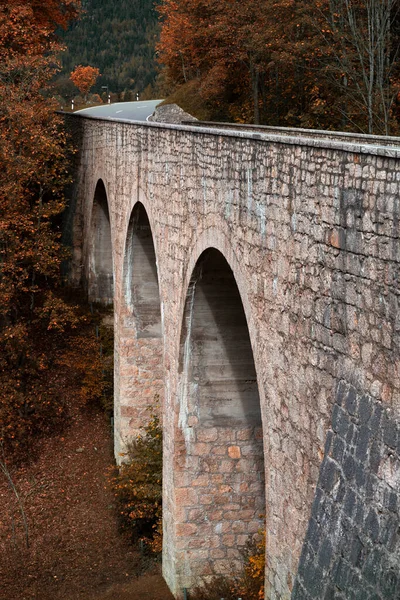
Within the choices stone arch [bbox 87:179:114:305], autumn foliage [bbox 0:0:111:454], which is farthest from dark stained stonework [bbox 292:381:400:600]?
stone arch [bbox 87:179:114:305]

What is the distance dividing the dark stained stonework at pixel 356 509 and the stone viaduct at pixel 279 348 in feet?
0.05

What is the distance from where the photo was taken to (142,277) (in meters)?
18.1

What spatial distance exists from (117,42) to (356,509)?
121800mm

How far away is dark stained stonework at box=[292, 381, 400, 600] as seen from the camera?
6.05 meters

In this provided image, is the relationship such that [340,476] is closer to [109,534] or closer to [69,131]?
[109,534]

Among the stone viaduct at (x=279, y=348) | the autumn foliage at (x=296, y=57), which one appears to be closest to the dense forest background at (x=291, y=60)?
the autumn foliage at (x=296, y=57)

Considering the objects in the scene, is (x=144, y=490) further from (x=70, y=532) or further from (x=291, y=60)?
(x=291, y=60)

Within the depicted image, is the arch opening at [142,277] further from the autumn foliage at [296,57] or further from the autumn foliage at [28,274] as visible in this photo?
the autumn foliage at [296,57]

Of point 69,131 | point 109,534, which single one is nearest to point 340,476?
point 109,534

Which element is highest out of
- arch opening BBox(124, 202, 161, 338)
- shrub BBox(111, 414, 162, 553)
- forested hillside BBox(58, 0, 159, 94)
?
forested hillside BBox(58, 0, 159, 94)

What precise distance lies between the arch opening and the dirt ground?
3.21m

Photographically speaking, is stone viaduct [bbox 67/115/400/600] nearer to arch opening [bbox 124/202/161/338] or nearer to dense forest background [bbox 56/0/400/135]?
arch opening [bbox 124/202/161/338]

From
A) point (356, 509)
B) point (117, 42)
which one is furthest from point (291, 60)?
point (117, 42)

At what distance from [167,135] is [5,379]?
9419mm
